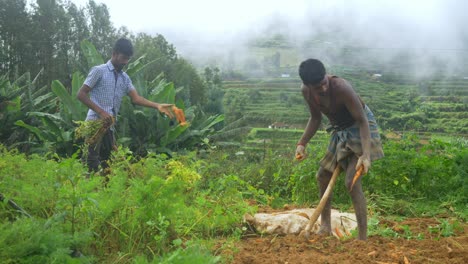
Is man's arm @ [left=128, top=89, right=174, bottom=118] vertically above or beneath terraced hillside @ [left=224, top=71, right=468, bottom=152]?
above

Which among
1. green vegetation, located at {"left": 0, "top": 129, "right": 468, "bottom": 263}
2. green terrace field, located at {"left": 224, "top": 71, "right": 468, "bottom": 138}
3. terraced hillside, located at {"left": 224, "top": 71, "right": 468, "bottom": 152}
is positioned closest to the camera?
green vegetation, located at {"left": 0, "top": 129, "right": 468, "bottom": 263}

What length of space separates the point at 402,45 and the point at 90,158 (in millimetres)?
96430

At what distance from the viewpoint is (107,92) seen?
20.4 ft

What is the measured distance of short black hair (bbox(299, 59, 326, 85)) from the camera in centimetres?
450

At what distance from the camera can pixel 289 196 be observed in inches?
314

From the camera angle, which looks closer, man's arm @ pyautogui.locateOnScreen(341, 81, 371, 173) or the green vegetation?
the green vegetation

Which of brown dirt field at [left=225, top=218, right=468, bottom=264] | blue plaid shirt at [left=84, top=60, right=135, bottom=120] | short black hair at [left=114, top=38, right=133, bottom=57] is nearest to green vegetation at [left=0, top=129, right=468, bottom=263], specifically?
brown dirt field at [left=225, top=218, right=468, bottom=264]

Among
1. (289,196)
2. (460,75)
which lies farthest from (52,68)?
(460,75)

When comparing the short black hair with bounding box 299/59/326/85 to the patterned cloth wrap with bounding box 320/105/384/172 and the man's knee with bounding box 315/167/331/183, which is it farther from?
the man's knee with bounding box 315/167/331/183

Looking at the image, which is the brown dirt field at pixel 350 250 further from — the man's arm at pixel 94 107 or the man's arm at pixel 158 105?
the man's arm at pixel 94 107

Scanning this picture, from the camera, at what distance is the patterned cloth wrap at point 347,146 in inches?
185

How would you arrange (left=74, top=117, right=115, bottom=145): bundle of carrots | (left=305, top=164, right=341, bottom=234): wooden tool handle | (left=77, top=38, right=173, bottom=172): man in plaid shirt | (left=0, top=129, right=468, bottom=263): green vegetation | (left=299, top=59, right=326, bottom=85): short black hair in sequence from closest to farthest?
(left=0, top=129, right=468, bottom=263): green vegetation, (left=299, top=59, right=326, bottom=85): short black hair, (left=305, top=164, right=341, bottom=234): wooden tool handle, (left=74, top=117, right=115, bottom=145): bundle of carrots, (left=77, top=38, right=173, bottom=172): man in plaid shirt

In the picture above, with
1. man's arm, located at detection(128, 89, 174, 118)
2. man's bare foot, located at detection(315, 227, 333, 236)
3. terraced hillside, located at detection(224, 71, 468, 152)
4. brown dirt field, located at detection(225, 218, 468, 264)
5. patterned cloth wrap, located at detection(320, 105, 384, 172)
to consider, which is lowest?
terraced hillside, located at detection(224, 71, 468, 152)

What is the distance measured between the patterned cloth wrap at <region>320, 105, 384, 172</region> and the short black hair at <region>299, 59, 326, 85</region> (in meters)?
0.58
